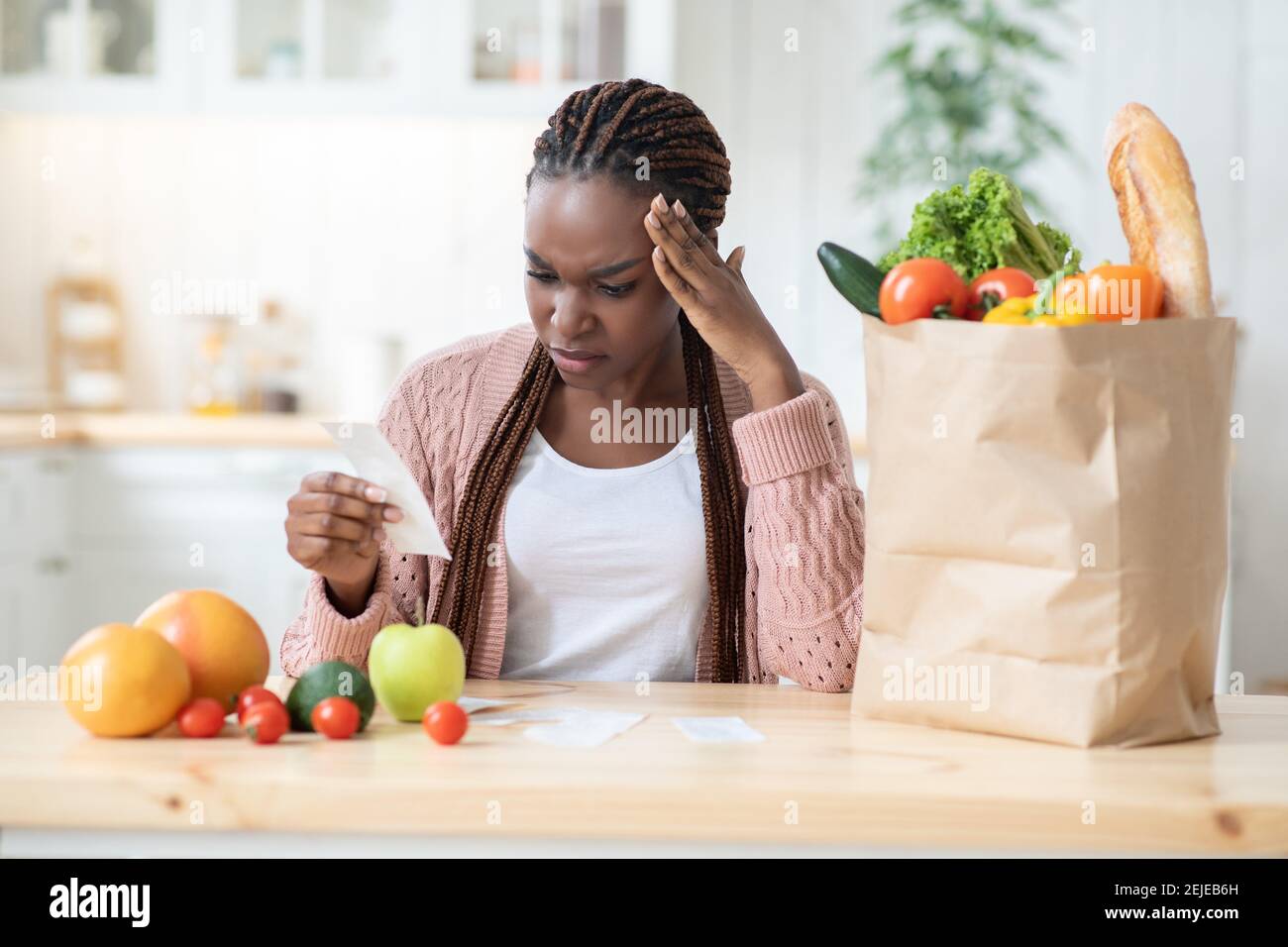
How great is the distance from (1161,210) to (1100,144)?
9.65 ft

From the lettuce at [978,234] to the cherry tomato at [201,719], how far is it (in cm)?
60

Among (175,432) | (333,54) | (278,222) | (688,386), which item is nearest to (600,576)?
(688,386)

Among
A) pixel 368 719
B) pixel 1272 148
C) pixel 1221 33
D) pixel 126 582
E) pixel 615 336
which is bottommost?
pixel 126 582

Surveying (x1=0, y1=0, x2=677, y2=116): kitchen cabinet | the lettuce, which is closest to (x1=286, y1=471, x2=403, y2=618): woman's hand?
the lettuce

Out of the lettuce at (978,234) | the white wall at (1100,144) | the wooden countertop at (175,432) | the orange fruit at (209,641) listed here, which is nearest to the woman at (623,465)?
the orange fruit at (209,641)

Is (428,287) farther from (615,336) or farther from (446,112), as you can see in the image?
(615,336)

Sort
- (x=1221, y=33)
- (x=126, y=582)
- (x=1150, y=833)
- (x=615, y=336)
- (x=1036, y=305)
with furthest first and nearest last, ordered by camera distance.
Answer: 1. (x=1221, y=33)
2. (x=126, y=582)
3. (x=615, y=336)
4. (x=1036, y=305)
5. (x=1150, y=833)

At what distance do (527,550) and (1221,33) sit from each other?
118 inches

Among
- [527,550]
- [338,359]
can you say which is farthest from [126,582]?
[527,550]

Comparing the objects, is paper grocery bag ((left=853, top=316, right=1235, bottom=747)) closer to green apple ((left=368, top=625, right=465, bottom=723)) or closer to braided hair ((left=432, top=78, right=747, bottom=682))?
green apple ((left=368, top=625, right=465, bottom=723))

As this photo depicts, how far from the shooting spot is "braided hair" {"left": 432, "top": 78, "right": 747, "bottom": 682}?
1.41 metres

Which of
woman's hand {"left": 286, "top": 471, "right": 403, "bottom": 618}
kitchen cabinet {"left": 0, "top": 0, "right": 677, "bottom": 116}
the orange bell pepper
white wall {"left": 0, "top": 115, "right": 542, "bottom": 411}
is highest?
kitchen cabinet {"left": 0, "top": 0, "right": 677, "bottom": 116}

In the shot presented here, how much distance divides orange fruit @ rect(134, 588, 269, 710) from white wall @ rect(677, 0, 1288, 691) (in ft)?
9.35

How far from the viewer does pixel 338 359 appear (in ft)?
12.6
